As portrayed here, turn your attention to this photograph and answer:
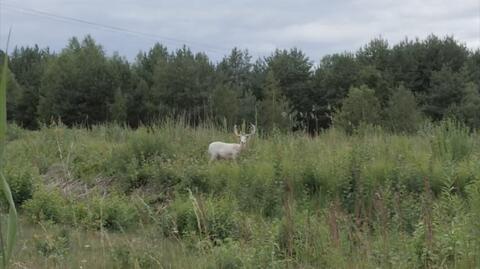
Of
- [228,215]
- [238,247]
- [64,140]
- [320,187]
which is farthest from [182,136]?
[238,247]

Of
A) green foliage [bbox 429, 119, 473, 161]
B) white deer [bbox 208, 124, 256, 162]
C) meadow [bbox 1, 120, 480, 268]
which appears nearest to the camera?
meadow [bbox 1, 120, 480, 268]

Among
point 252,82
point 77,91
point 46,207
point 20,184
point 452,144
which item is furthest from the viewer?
point 252,82

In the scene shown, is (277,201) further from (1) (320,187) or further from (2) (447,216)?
(2) (447,216)

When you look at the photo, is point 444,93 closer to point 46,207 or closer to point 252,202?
point 252,202

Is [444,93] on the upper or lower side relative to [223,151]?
upper

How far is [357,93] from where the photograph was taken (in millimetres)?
28656

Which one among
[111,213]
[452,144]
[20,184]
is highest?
[452,144]

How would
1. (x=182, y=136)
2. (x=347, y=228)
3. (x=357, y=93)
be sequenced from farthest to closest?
(x=357, y=93), (x=182, y=136), (x=347, y=228)

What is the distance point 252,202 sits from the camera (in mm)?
6070

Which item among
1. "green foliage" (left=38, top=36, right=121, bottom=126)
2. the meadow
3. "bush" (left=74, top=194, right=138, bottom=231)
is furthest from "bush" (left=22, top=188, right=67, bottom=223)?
"green foliage" (left=38, top=36, right=121, bottom=126)

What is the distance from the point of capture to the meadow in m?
3.37

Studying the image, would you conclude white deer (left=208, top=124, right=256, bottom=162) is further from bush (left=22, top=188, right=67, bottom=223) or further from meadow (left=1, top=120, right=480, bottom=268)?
bush (left=22, top=188, right=67, bottom=223)

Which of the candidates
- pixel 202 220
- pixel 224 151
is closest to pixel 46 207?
pixel 202 220

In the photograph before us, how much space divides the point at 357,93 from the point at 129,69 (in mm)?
31480
